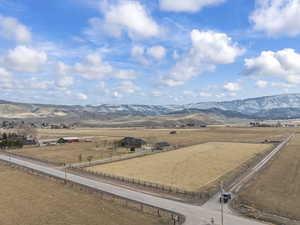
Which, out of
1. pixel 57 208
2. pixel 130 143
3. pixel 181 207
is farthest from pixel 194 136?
pixel 57 208

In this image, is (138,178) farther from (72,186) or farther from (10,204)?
(10,204)

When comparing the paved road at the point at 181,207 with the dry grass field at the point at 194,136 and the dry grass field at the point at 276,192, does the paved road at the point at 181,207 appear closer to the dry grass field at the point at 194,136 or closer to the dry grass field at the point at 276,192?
the dry grass field at the point at 276,192

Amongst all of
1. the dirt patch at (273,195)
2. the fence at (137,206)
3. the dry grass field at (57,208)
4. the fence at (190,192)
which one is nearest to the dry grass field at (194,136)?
the fence at (190,192)

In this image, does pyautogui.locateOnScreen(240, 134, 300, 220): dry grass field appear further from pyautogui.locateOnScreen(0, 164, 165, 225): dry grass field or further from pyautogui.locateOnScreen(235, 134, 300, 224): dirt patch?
pyautogui.locateOnScreen(0, 164, 165, 225): dry grass field

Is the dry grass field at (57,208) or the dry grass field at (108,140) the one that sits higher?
the dry grass field at (108,140)

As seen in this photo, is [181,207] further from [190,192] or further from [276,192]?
[276,192]

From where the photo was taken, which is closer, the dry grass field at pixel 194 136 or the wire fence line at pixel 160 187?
the wire fence line at pixel 160 187

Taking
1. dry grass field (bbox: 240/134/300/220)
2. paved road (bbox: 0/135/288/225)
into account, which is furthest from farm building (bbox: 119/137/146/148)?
dry grass field (bbox: 240/134/300/220)
